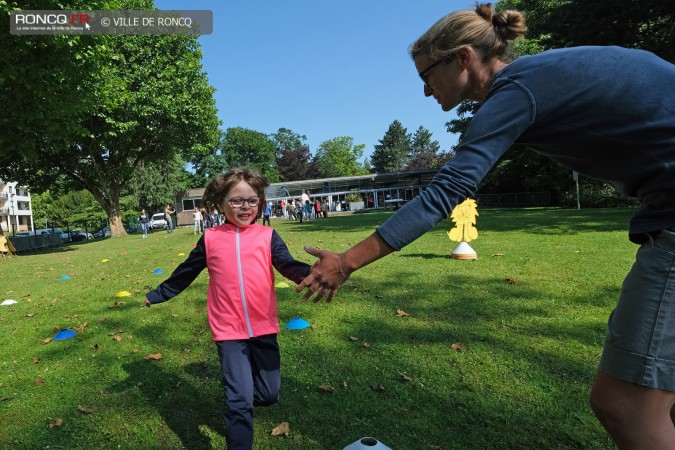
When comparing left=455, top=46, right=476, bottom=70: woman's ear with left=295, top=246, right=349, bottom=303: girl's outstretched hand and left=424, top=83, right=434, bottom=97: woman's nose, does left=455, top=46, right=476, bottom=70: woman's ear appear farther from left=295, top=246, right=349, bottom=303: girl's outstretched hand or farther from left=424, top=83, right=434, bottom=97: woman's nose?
left=295, top=246, right=349, bottom=303: girl's outstretched hand

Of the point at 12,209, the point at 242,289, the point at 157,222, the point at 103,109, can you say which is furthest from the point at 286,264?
the point at 12,209

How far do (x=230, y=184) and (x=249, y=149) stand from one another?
87685mm

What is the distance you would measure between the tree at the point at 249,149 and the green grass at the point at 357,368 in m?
80.7

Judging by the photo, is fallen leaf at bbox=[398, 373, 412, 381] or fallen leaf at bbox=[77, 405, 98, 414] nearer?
fallen leaf at bbox=[77, 405, 98, 414]

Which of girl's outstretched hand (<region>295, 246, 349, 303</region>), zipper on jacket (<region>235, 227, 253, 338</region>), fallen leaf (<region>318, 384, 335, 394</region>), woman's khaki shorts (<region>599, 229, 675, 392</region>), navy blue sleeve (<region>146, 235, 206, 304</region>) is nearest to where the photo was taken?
woman's khaki shorts (<region>599, 229, 675, 392</region>)

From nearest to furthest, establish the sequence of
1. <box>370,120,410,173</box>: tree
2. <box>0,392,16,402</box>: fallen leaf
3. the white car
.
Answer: <box>0,392,16,402</box>: fallen leaf → the white car → <box>370,120,410,173</box>: tree

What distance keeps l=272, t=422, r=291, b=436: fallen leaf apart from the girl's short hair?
1.46 meters

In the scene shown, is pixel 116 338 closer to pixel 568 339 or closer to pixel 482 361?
pixel 482 361

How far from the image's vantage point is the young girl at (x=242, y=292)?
8.55 feet

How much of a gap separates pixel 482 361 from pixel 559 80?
2926mm

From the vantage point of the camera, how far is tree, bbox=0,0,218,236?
13.9 meters

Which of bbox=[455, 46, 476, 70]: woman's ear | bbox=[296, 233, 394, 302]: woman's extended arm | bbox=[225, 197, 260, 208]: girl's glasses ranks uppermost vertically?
bbox=[455, 46, 476, 70]: woman's ear

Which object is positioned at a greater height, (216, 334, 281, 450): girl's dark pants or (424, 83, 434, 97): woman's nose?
(424, 83, 434, 97): woman's nose

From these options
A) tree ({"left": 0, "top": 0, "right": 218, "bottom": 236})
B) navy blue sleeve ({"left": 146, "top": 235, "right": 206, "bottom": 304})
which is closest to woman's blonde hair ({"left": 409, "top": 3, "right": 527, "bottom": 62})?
navy blue sleeve ({"left": 146, "top": 235, "right": 206, "bottom": 304})
